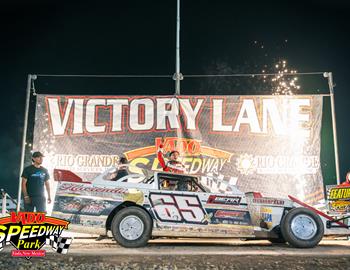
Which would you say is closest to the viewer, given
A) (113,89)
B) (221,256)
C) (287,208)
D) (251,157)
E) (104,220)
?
(221,256)

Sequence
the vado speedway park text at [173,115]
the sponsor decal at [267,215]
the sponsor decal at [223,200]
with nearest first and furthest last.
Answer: the sponsor decal at [223,200], the sponsor decal at [267,215], the vado speedway park text at [173,115]

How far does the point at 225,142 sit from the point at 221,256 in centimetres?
493

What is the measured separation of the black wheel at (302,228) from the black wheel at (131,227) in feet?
7.92

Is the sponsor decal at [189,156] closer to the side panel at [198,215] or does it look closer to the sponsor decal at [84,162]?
the sponsor decal at [84,162]

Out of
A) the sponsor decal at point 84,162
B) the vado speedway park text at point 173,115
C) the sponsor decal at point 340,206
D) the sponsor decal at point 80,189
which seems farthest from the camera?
the vado speedway park text at point 173,115

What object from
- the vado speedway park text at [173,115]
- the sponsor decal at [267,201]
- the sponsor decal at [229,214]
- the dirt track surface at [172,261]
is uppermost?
the vado speedway park text at [173,115]

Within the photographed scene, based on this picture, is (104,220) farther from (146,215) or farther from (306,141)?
(306,141)

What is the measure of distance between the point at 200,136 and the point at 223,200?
3.38 metres

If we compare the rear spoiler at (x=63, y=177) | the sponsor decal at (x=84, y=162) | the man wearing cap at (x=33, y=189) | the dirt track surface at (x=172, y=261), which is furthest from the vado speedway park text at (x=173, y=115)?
the dirt track surface at (x=172, y=261)

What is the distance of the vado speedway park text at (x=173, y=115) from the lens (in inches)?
390

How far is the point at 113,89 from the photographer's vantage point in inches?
879

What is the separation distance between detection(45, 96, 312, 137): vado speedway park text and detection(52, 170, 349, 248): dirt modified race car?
3.25 meters

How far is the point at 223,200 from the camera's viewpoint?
22.0 feet

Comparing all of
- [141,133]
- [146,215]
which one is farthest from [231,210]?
[141,133]
